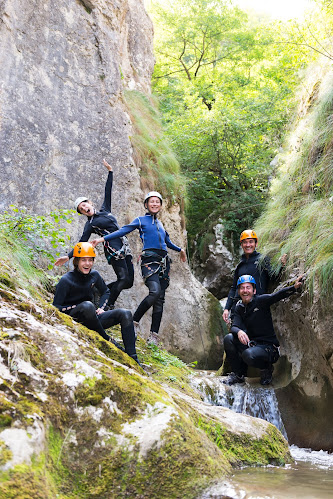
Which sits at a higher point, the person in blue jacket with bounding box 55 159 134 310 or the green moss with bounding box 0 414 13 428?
the person in blue jacket with bounding box 55 159 134 310

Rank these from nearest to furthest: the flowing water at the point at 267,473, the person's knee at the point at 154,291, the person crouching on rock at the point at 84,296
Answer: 1. the flowing water at the point at 267,473
2. the person crouching on rock at the point at 84,296
3. the person's knee at the point at 154,291

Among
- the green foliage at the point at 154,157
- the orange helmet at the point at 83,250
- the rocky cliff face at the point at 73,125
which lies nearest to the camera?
the orange helmet at the point at 83,250

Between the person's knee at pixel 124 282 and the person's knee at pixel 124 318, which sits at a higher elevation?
the person's knee at pixel 124 282

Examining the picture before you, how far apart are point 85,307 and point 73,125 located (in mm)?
5700

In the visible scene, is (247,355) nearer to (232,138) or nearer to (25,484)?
(25,484)

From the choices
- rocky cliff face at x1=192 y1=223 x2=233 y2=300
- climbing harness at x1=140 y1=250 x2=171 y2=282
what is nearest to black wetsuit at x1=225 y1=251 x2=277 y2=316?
climbing harness at x1=140 y1=250 x2=171 y2=282

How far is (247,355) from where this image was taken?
23.6ft

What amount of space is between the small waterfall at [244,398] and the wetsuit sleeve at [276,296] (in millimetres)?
1385

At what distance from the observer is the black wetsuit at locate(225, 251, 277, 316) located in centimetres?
793

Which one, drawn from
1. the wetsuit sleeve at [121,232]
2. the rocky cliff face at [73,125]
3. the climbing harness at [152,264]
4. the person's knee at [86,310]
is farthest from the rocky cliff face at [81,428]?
the rocky cliff face at [73,125]

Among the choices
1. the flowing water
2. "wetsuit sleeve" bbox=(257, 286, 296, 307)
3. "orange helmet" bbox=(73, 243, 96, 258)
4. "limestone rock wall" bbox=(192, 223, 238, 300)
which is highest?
"limestone rock wall" bbox=(192, 223, 238, 300)

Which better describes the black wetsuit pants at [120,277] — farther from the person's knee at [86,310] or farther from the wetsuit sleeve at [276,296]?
the person's knee at [86,310]

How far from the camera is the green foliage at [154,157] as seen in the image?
35.4 ft

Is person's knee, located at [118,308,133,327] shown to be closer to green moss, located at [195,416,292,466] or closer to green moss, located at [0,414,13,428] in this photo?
green moss, located at [195,416,292,466]
